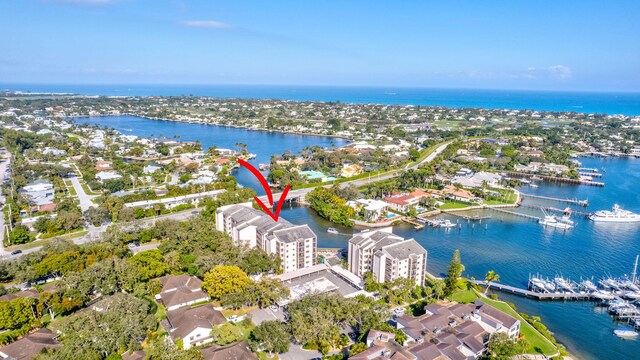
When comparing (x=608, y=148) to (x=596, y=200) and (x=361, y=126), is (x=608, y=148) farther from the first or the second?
(x=361, y=126)

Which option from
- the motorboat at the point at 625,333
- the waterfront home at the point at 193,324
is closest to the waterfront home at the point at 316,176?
the waterfront home at the point at 193,324

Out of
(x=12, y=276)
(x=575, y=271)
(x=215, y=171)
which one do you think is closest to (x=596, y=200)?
(x=575, y=271)

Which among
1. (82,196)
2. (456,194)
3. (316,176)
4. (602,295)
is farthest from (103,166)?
(602,295)

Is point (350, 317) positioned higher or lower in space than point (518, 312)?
higher

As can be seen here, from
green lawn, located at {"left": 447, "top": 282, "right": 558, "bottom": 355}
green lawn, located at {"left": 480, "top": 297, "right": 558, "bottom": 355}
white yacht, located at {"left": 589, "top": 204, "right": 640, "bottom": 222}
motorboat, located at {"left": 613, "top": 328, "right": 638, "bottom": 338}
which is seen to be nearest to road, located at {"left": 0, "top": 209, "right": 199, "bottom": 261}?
green lawn, located at {"left": 447, "top": 282, "right": 558, "bottom": 355}

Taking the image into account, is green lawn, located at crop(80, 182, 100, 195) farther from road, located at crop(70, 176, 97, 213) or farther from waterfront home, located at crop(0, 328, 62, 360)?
waterfront home, located at crop(0, 328, 62, 360)

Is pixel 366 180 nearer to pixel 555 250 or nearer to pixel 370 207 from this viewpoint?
pixel 370 207
